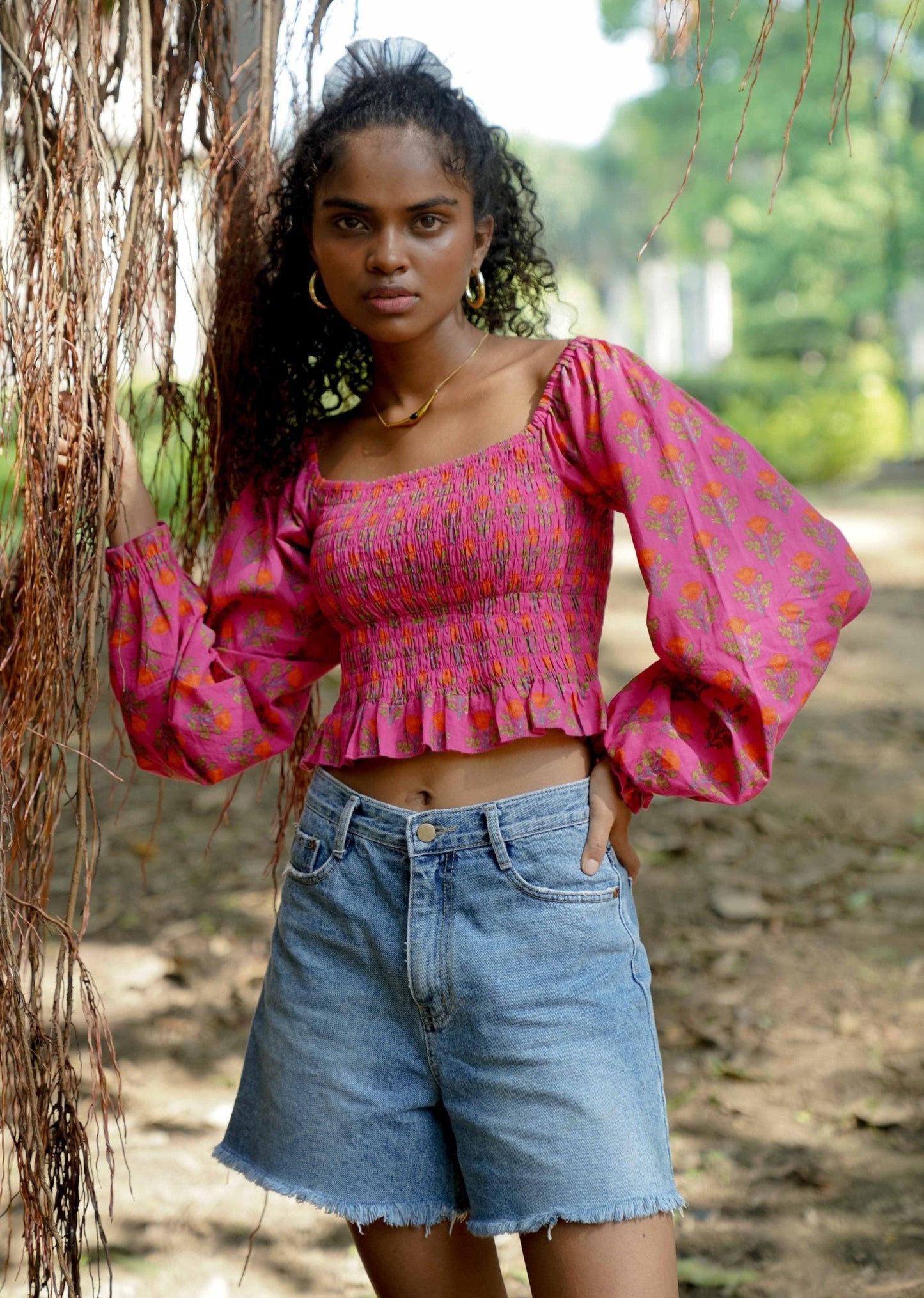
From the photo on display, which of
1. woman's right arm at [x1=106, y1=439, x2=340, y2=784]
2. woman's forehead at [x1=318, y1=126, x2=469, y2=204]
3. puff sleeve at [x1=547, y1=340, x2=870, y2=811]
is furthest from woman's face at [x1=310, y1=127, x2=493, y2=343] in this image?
woman's right arm at [x1=106, y1=439, x2=340, y2=784]

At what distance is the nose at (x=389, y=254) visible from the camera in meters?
1.95

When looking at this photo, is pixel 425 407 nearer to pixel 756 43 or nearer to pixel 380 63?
pixel 380 63

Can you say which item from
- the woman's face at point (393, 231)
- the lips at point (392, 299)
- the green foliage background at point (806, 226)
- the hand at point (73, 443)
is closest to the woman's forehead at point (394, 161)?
the woman's face at point (393, 231)

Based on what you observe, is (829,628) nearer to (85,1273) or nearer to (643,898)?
(85,1273)

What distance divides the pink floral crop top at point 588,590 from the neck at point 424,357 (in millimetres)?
157

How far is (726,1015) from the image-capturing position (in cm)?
395

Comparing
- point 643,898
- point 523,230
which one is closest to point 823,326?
point 643,898

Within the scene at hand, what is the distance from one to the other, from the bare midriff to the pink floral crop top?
0.09 feet

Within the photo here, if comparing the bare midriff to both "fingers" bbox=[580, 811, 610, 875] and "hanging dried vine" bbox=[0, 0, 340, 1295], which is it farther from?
"hanging dried vine" bbox=[0, 0, 340, 1295]

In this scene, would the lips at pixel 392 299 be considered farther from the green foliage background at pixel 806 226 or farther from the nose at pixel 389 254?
the green foliage background at pixel 806 226

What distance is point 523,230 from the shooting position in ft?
7.39

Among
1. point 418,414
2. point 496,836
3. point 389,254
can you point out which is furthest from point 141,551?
point 496,836

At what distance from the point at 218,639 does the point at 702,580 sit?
0.80m

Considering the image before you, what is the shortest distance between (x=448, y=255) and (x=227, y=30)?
2.20ft
